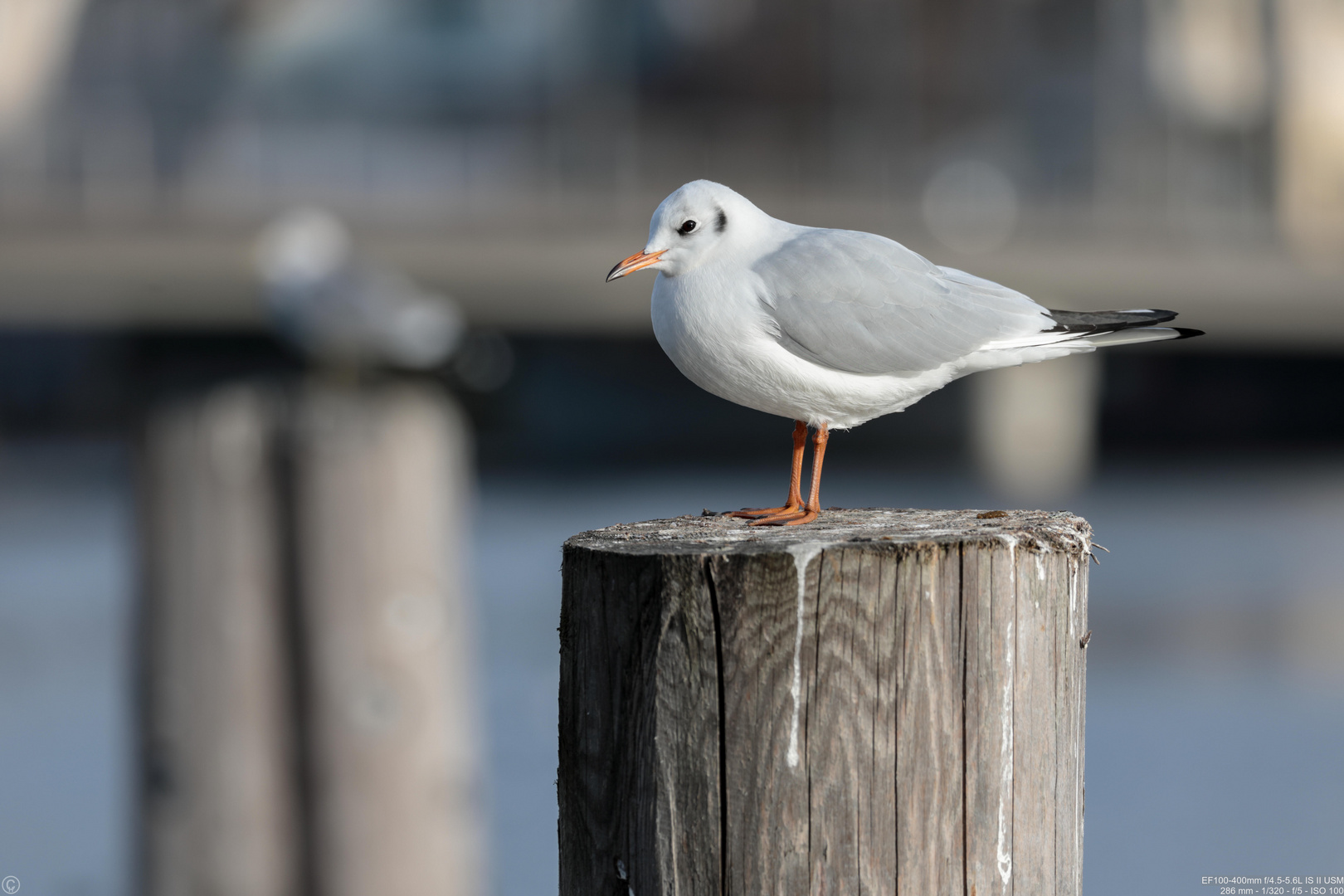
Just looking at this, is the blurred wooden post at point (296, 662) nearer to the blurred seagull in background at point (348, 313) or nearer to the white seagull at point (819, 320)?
the white seagull at point (819, 320)

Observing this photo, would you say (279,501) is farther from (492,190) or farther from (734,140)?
(734,140)

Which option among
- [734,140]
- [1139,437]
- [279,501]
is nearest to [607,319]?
[734,140]

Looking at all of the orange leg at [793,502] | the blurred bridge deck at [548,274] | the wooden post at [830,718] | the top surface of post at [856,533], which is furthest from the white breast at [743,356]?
the blurred bridge deck at [548,274]

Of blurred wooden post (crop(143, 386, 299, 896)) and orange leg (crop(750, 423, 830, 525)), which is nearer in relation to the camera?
orange leg (crop(750, 423, 830, 525))

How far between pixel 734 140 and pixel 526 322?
7660mm

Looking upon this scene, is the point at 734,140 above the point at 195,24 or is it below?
below

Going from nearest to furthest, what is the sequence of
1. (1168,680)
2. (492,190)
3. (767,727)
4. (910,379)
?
(767,727), (910,379), (1168,680), (492,190)

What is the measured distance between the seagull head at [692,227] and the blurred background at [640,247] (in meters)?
2.10

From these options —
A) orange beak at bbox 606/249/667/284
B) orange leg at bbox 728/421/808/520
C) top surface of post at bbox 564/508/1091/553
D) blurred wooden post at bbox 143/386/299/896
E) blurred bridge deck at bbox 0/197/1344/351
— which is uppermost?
blurred bridge deck at bbox 0/197/1344/351

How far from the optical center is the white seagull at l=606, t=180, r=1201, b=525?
2646mm

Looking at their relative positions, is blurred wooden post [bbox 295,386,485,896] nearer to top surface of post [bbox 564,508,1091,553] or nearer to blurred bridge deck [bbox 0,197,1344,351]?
top surface of post [bbox 564,508,1091,553]

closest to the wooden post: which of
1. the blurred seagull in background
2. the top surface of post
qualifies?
the top surface of post

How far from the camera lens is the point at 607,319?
1852 cm

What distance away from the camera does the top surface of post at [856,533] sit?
200 cm
